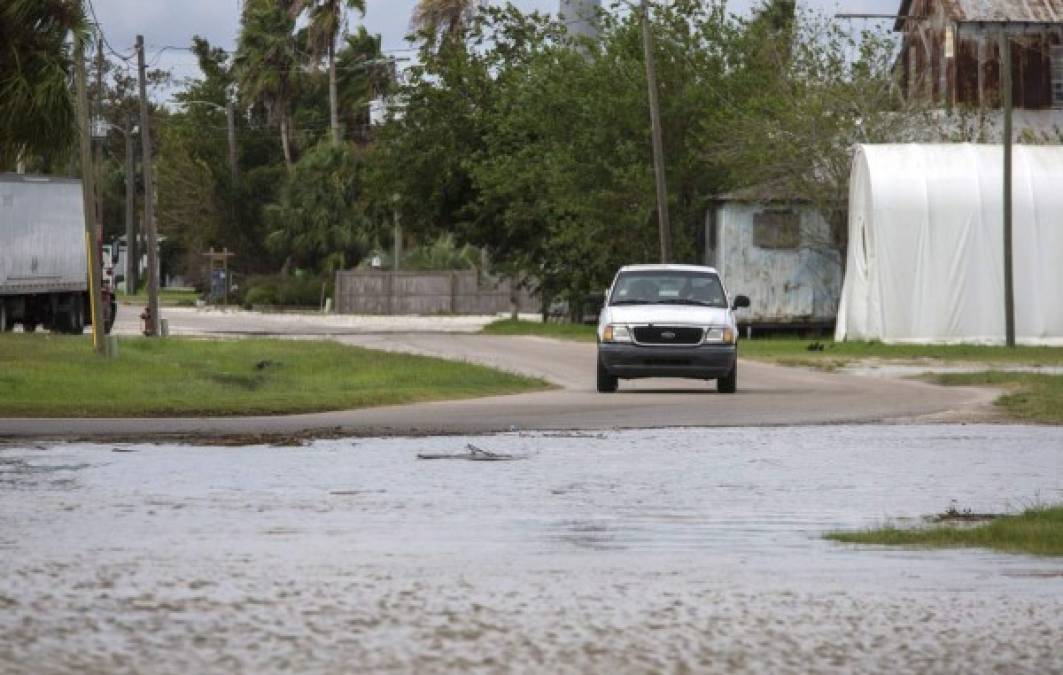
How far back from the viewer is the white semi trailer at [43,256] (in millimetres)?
50781

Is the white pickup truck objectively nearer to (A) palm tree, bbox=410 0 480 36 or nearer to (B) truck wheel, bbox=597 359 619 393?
(B) truck wheel, bbox=597 359 619 393

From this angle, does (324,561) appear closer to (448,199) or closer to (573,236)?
(573,236)

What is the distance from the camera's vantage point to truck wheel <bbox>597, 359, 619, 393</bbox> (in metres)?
31.1

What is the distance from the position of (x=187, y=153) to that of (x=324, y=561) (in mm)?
96744

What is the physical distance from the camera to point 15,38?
34250 millimetres

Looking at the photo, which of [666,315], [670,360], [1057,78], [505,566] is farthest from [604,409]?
[1057,78]

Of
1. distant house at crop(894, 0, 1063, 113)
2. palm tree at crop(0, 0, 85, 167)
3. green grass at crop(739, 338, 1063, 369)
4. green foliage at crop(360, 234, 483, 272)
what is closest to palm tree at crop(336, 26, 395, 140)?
green foliage at crop(360, 234, 483, 272)

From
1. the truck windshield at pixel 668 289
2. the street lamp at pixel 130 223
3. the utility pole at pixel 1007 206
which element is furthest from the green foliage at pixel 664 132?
the street lamp at pixel 130 223

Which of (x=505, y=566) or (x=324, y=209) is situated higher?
(x=324, y=209)

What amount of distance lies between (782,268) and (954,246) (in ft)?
23.6

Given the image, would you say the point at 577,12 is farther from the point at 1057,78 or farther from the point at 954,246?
the point at 954,246

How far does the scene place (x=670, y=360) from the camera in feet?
101

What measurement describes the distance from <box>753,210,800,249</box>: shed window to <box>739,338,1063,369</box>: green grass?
550cm

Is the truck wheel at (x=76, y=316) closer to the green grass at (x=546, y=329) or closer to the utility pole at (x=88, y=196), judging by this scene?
the green grass at (x=546, y=329)
